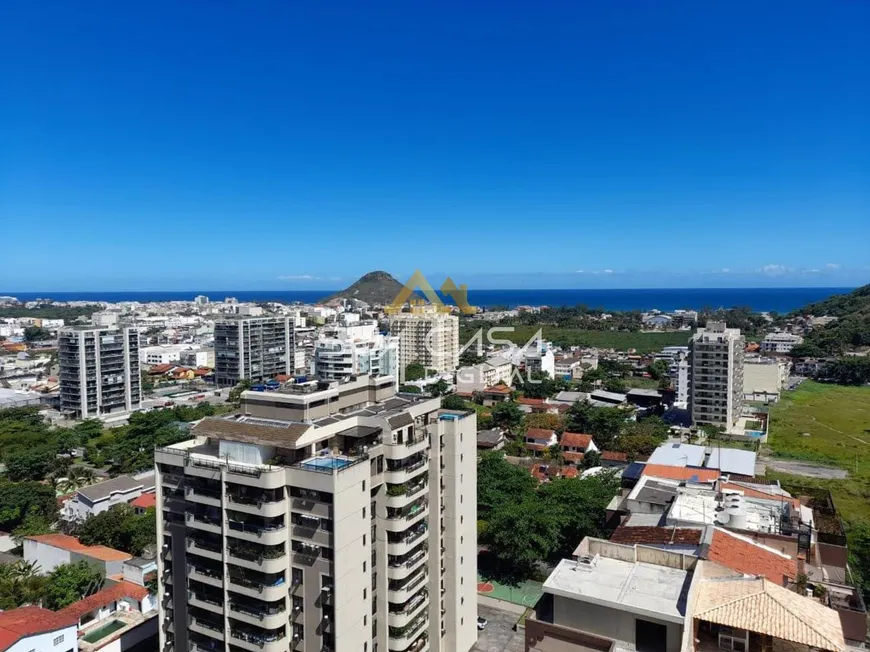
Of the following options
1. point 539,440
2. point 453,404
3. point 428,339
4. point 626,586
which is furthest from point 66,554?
point 428,339

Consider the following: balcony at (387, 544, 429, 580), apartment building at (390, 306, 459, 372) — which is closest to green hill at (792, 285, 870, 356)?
apartment building at (390, 306, 459, 372)

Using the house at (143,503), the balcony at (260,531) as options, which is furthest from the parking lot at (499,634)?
the house at (143,503)

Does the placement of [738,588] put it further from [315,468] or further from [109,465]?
[109,465]

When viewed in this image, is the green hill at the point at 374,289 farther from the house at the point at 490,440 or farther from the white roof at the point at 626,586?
the white roof at the point at 626,586

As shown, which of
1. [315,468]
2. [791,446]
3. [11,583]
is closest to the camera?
[315,468]

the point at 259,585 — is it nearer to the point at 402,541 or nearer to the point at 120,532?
the point at 402,541

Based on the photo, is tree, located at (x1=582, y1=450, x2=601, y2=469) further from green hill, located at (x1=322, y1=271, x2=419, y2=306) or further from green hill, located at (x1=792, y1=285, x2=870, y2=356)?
green hill, located at (x1=322, y1=271, x2=419, y2=306)

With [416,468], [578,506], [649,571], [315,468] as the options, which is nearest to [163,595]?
[315,468]
